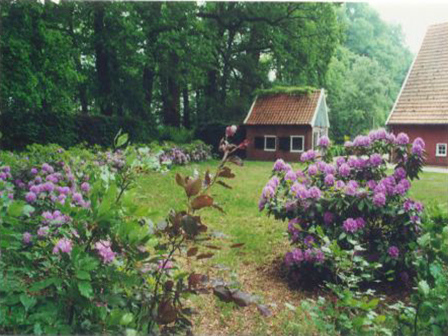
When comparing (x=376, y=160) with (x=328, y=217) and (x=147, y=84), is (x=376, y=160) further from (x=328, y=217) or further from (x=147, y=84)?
(x=147, y=84)

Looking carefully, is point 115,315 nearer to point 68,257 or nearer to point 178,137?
point 68,257

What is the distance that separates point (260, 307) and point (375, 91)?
11736 mm

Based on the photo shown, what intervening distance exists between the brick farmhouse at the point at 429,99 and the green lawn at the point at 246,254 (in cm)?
259

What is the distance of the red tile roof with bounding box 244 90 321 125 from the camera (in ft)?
65.6

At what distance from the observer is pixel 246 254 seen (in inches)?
183

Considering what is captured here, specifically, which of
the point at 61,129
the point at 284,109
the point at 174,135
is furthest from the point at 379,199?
the point at 284,109

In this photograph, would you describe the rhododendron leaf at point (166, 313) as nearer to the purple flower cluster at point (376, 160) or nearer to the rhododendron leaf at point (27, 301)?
the rhododendron leaf at point (27, 301)

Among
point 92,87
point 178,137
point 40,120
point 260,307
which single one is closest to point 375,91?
point 178,137

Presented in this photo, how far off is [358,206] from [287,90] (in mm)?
17895

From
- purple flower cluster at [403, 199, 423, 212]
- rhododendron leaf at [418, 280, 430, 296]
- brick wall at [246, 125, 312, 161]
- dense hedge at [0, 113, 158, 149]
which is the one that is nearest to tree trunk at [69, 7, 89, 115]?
dense hedge at [0, 113, 158, 149]

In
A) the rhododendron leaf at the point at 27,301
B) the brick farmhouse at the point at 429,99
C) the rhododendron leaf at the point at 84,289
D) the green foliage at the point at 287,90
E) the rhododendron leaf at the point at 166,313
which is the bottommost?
the rhododendron leaf at the point at 166,313

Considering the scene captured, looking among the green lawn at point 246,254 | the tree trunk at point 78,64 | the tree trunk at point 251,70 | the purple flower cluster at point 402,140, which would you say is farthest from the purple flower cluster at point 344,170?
the tree trunk at point 251,70

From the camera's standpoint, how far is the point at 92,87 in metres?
16.2

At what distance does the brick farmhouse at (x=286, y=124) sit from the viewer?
65.6ft
